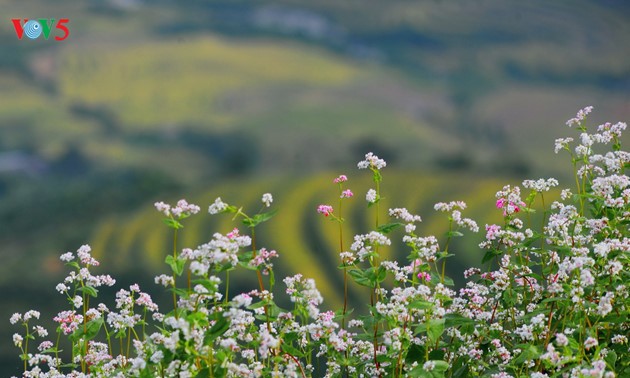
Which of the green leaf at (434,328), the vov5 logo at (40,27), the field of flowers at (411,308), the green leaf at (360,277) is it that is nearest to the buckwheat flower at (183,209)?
the field of flowers at (411,308)

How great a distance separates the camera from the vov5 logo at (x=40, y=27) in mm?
3898

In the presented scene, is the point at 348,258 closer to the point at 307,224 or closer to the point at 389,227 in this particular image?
the point at 389,227

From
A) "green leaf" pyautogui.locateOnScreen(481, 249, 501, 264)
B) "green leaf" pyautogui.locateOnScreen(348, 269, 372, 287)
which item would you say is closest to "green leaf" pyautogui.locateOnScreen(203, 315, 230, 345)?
"green leaf" pyautogui.locateOnScreen(348, 269, 372, 287)

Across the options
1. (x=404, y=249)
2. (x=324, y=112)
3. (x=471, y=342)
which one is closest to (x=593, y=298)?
(x=471, y=342)

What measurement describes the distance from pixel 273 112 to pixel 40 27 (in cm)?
116

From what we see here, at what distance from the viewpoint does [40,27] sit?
394 cm

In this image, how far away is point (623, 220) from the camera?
149cm

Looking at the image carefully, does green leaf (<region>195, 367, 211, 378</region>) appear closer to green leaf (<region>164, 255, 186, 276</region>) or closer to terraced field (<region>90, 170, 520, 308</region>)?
green leaf (<region>164, 255, 186, 276</region>)

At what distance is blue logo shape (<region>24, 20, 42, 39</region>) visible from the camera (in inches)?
154

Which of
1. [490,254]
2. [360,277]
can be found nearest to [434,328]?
[360,277]

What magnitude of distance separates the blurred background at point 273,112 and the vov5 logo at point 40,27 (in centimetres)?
3

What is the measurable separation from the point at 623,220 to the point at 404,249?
67.9 inches

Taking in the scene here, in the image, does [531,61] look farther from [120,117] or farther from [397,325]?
[397,325]

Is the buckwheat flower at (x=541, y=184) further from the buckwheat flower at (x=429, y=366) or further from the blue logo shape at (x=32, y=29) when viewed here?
the blue logo shape at (x=32, y=29)
